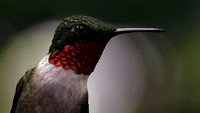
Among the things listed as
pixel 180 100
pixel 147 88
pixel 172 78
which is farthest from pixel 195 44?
pixel 147 88

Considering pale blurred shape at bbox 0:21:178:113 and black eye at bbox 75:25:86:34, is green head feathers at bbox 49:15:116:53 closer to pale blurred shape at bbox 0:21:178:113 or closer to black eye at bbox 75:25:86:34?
black eye at bbox 75:25:86:34

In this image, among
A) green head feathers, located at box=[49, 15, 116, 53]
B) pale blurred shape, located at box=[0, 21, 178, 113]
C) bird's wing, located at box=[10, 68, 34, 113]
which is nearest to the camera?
green head feathers, located at box=[49, 15, 116, 53]

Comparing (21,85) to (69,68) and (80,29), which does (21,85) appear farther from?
(80,29)

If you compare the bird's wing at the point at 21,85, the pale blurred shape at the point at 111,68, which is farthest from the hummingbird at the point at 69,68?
the pale blurred shape at the point at 111,68

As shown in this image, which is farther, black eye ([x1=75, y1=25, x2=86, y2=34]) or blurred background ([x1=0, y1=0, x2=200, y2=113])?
blurred background ([x1=0, y1=0, x2=200, y2=113])

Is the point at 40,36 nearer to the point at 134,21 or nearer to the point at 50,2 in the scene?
the point at 50,2

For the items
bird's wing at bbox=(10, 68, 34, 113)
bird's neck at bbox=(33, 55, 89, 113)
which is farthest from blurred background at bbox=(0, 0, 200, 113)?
bird's neck at bbox=(33, 55, 89, 113)

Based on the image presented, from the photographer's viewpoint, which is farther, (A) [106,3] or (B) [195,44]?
(A) [106,3]

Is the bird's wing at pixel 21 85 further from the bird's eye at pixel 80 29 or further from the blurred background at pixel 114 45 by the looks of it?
the blurred background at pixel 114 45
